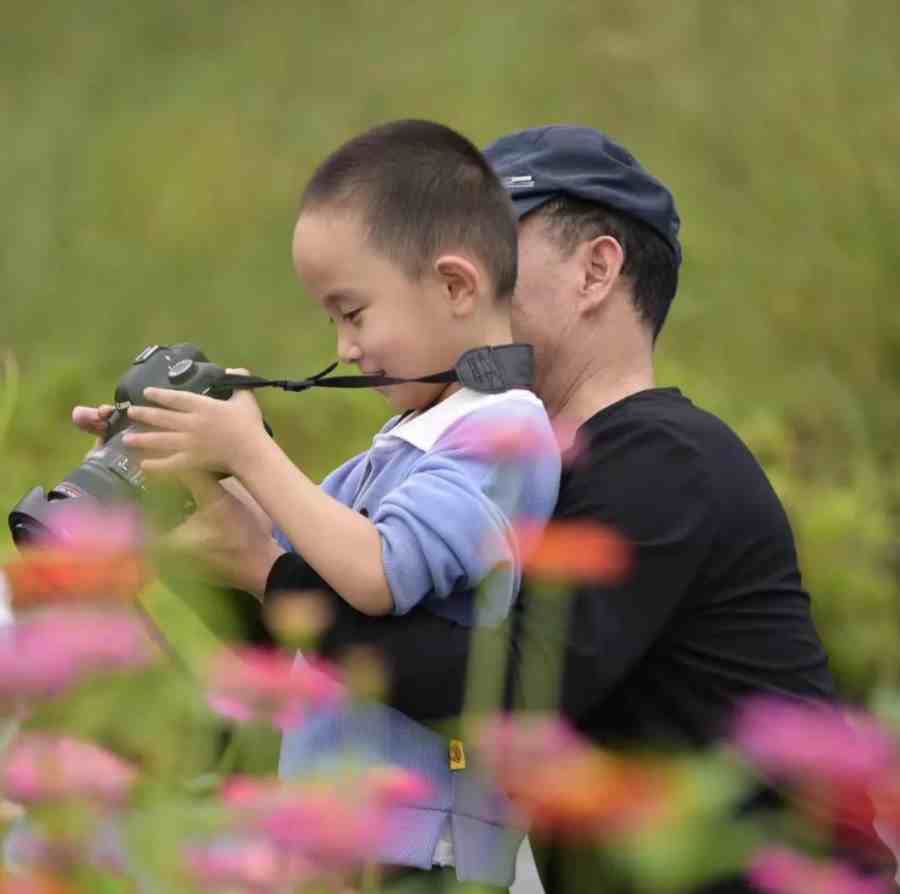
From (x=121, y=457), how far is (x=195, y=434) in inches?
3.1

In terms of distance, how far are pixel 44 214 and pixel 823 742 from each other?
4.56 meters

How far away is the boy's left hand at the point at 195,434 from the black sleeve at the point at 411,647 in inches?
5.6

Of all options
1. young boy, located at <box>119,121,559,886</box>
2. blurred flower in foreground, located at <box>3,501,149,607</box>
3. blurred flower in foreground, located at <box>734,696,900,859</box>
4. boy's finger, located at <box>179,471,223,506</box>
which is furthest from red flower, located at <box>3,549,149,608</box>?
boy's finger, located at <box>179,471,223,506</box>

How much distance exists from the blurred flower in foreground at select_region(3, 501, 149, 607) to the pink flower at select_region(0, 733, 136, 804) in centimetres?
8

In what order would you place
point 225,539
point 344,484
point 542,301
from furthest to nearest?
point 542,301
point 344,484
point 225,539

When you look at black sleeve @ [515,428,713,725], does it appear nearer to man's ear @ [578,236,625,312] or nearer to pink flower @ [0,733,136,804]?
man's ear @ [578,236,625,312]

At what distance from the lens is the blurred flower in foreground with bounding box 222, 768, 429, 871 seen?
874 millimetres

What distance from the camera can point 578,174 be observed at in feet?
6.93

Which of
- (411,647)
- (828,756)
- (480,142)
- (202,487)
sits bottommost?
(480,142)

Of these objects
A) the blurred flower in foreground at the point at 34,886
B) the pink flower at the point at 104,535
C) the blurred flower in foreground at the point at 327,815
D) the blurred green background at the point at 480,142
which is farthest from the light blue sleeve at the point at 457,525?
the blurred green background at the point at 480,142

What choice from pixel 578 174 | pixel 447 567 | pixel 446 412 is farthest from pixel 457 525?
pixel 578 174

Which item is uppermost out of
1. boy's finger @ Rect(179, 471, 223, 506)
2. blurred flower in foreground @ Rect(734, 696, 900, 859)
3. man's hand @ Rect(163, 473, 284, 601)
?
blurred flower in foreground @ Rect(734, 696, 900, 859)

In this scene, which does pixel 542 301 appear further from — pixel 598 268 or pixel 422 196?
pixel 422 196

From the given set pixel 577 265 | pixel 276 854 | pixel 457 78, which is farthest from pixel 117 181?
pixel 276 854
